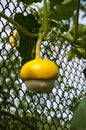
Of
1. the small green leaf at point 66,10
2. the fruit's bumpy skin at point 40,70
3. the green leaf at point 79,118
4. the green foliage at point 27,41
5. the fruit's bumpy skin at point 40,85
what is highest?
the small green leaf at point 66,10

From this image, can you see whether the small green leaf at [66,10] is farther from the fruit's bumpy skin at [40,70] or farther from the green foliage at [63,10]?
the fruit's bumpy skin at [40,70]

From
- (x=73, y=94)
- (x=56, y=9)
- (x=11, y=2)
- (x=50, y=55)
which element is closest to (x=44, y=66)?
(x=56, y=9)

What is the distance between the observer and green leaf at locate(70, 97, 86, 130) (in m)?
1.04

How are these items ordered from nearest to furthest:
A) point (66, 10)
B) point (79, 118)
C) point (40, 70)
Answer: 1. point (40, 70)
2. point (79, 118)
3. point (66, 10)

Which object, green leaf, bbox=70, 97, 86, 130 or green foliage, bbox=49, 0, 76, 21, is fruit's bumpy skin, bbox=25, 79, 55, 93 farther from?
green foliage, bbox=49, 0, 76, 21

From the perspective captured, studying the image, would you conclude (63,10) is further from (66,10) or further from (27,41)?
(27,41)

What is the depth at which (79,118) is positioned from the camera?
3.43ft

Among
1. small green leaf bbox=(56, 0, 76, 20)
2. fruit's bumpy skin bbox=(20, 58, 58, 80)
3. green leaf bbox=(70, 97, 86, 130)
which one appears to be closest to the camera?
fruit's bumpy skin bbox=(20, 58, 58, 80)

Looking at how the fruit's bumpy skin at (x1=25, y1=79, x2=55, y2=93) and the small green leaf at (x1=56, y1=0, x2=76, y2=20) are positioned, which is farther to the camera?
the small green leaf at (x1=56, y1=0, x2=76, y2=20)

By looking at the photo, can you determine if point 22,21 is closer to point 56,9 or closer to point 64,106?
point 56,9

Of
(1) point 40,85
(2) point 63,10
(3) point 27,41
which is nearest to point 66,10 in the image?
(2) point 63,10

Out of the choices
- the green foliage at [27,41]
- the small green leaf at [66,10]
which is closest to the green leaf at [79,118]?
the green foliage at [27,41]

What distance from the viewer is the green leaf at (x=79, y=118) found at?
1.04m

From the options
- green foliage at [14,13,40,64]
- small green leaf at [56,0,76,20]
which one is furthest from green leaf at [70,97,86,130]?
small green leaf at [56,0,76,20]
